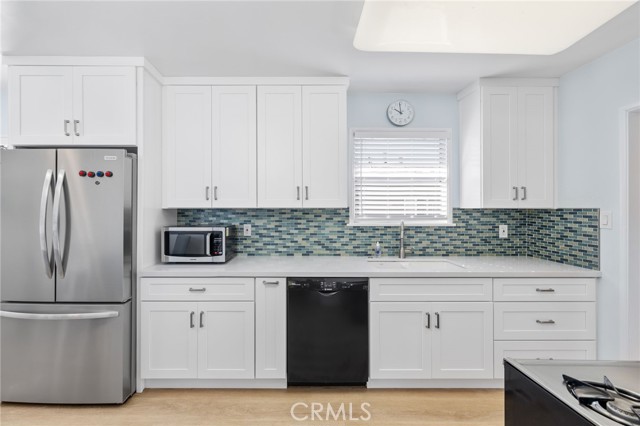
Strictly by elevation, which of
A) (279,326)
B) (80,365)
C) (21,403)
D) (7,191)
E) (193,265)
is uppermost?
(7,191)

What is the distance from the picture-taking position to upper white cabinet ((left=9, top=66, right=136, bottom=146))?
260 centimetres

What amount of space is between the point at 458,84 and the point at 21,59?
3244mm

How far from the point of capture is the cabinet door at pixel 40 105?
102 inches

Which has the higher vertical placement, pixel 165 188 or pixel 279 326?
pixel 165 188

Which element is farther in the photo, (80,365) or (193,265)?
(193,265)

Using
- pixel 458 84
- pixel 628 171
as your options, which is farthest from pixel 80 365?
pixel 628 171

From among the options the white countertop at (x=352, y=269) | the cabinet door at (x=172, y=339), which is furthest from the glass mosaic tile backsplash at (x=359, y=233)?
the cabinet door at (x=172, y=339)

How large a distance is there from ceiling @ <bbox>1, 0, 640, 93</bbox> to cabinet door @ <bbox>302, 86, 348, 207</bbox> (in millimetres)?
188

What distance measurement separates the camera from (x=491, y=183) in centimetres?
298

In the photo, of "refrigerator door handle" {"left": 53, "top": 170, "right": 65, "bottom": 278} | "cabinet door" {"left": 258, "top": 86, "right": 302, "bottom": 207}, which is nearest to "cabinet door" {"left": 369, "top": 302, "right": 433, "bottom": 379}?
"cabinet door" {"left": 258, "top": 86, "right": 302, "bottom": 207}

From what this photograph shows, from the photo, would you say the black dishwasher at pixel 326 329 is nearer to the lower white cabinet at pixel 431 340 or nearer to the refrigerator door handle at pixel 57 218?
the lower white cabinet at pixel 431 340

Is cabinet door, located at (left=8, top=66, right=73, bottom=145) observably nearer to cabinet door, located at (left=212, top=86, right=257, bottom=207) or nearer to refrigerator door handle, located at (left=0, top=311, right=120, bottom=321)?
cabinet door, located at (left=212, top=86, right=257, bottom=207)

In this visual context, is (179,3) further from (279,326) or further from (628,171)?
(628,171)

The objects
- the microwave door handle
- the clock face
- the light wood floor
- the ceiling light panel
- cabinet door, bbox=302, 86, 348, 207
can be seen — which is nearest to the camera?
the ceiling light panel
